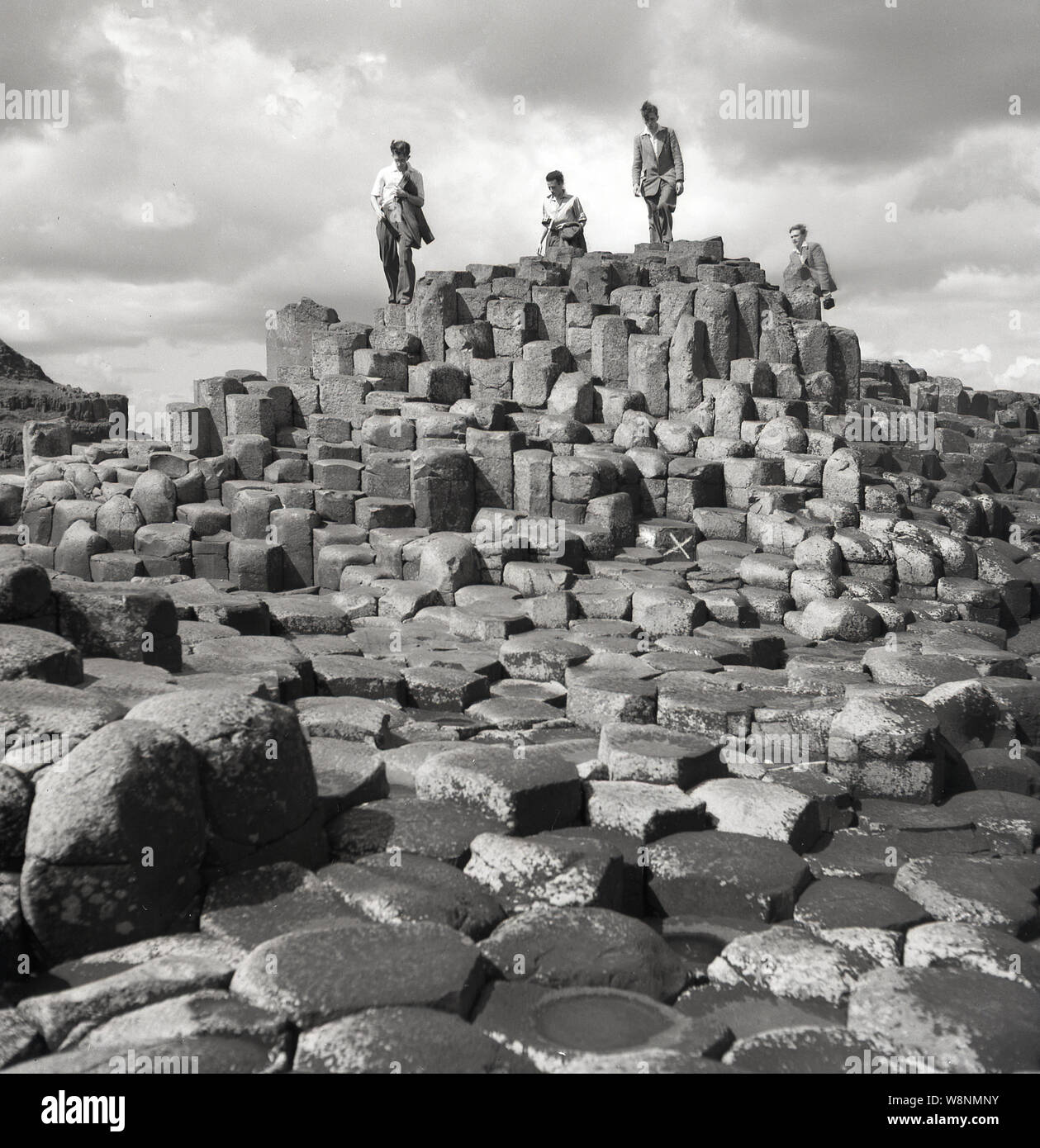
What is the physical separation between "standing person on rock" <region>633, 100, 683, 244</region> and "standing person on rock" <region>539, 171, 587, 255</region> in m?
1.38

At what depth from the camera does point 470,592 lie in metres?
12.1

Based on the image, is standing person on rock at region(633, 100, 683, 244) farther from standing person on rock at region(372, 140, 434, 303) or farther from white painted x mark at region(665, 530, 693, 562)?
white painted x mark at region(665, 530, 693, 562)

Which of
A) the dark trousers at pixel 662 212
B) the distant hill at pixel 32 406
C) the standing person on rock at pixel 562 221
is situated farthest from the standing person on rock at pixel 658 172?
the distant hill at pixel 32 406

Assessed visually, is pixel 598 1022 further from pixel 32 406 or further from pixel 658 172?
pixel 32 406

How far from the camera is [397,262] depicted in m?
20.0

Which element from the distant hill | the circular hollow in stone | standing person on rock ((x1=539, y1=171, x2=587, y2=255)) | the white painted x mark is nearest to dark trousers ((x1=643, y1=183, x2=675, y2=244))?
standing person on rock ((x1=539, y1=171, x2=587, y2=255))

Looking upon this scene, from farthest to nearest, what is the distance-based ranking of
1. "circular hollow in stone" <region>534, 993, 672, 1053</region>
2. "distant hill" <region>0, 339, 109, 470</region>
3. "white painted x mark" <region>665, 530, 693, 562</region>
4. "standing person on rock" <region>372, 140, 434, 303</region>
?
"distant hill" <region>0, 339, 109, 470</region> → "standing person on rock" <region>372, 140, 434, 303</region> → "white painted x mark" <region>665, 530, 693, 562</region> → "circular hollow in stone" <region>534, 993, 672, 1053</region>

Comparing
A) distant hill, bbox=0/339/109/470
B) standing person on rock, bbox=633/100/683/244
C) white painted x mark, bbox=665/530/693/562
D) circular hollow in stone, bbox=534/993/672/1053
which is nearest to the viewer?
circular hollow in stone, bbox=534/993/672/1053

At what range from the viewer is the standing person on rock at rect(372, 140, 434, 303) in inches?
752

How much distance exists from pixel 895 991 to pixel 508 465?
35.4 feet

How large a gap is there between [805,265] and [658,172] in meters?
4.10
